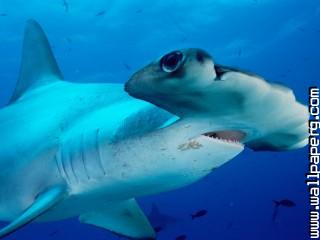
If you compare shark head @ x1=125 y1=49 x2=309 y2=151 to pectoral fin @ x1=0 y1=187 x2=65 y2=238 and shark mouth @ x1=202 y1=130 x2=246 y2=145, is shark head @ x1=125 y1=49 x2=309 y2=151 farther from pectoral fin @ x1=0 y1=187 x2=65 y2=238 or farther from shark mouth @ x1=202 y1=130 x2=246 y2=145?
pectoral fin @ x1=0 y1=187 x2=65 y2=238

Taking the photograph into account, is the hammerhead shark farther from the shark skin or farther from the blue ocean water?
the blue ocean water

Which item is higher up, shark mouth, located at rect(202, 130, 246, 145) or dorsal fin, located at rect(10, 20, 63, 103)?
dorsal fin, located at rect(10, 20, 63, 103)

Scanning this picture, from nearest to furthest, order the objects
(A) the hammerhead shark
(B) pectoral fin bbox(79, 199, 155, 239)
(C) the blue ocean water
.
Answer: (A) the hammerhead shark < (B) pectoral fin bbox(79, 199, 155, 239) < (C) the blue ocean water

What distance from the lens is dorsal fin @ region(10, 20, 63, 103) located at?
452cm

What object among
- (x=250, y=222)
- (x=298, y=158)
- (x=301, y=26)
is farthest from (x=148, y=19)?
(x=250, y=222)

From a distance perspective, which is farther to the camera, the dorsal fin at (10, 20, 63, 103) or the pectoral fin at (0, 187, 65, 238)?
the dorsal fin at (10, 20, 63, 103)

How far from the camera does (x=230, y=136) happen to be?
7.55 ft

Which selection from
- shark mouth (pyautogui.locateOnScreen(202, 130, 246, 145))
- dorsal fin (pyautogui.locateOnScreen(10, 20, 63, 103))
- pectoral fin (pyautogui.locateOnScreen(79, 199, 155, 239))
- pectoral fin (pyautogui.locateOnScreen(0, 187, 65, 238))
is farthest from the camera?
dorsal fin (pyautogui.locateOnScreen(10, 20, 63, 103))

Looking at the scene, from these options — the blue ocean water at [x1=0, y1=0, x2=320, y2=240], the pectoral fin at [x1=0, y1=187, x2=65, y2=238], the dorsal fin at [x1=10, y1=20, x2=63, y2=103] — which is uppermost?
the blue ocean water at [x1=0, y1=0, x2=320, y2=240]

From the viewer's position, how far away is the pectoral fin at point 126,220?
4062 mm

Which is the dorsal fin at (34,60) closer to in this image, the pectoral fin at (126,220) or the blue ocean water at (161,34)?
the pectoral fin at (126,220)

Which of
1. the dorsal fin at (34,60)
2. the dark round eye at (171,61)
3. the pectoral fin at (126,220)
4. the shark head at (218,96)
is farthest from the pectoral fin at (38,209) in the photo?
the dorsal fin at (34,60)

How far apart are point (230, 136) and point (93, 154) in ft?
3.53

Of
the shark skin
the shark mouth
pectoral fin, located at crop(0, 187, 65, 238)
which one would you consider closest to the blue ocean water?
the shark skin
